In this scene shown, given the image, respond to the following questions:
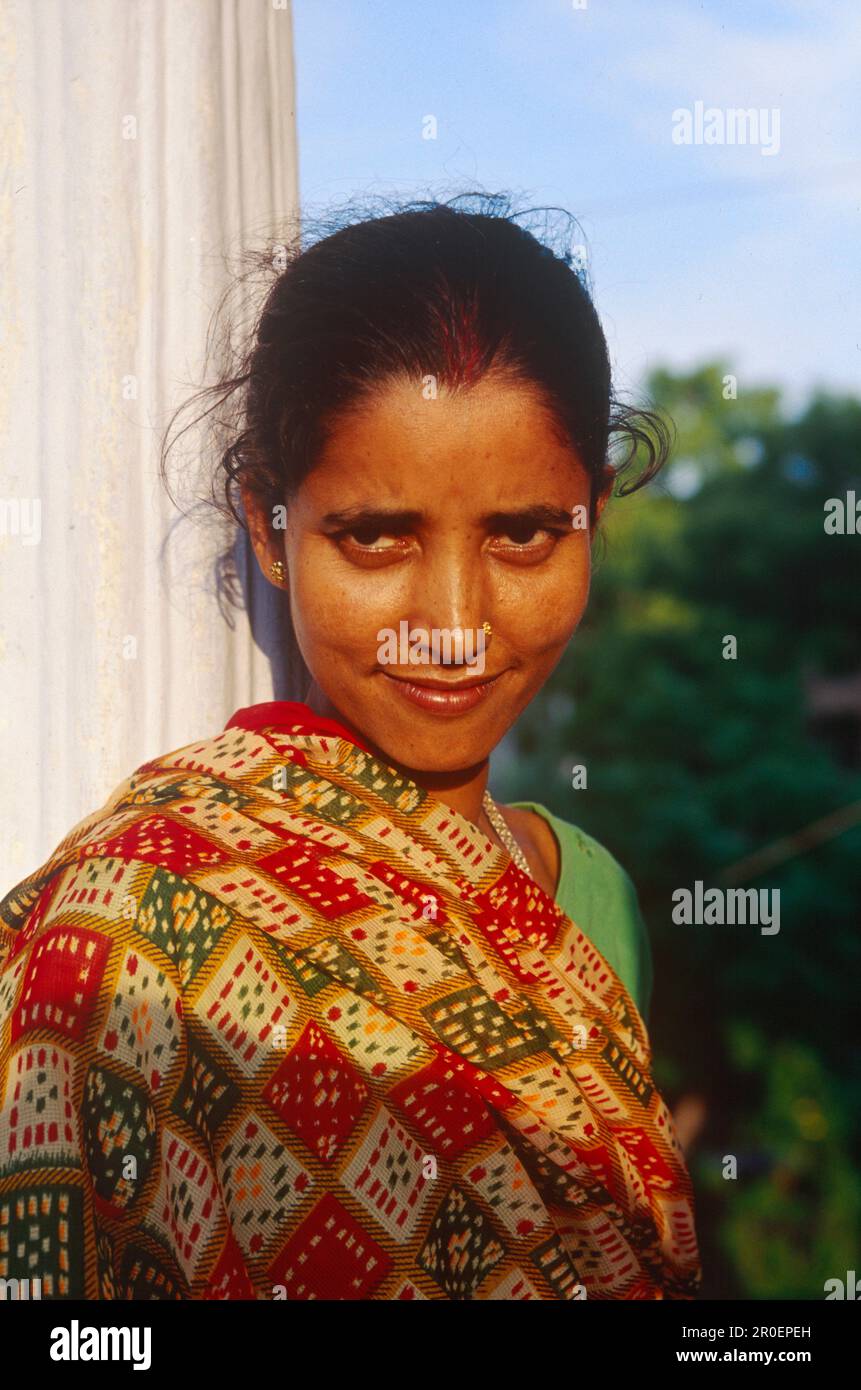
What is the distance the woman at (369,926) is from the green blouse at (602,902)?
0.79ft

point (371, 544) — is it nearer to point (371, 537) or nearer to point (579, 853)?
point (371, 537)

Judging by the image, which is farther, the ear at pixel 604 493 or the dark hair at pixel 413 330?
the ear at pixel 604 493

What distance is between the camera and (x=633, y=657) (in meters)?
11.2

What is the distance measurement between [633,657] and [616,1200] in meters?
9.80

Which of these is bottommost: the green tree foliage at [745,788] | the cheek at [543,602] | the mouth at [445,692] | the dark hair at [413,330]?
the green tree foliage at [745,788]

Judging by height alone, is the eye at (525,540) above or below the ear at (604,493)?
below

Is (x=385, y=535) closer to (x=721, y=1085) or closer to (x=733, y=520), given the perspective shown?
(x=721, y=1085)

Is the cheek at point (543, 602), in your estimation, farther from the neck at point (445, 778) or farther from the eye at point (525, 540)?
the neck at point (445, 778)

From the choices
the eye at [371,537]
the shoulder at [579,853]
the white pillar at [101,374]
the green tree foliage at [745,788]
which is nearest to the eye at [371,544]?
the eye at [371,537]

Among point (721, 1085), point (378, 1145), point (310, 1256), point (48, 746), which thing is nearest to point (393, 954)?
point (378, 1145)

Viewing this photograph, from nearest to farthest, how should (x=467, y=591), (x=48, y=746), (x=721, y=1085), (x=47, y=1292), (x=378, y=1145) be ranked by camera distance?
(x=47, y=1292) → (x=378, y=1145) → (x=467, y=591) → (x=48, y=746) → (x=721, y=1085)

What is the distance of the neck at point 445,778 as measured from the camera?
5.41 ft

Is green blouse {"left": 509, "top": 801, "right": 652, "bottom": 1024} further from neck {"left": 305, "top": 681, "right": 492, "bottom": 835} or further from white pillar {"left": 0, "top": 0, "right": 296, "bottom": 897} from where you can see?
white pillar {"left": 0, "top": 0, "right": 296, "bottom": 897}

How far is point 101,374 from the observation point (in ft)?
6.00
